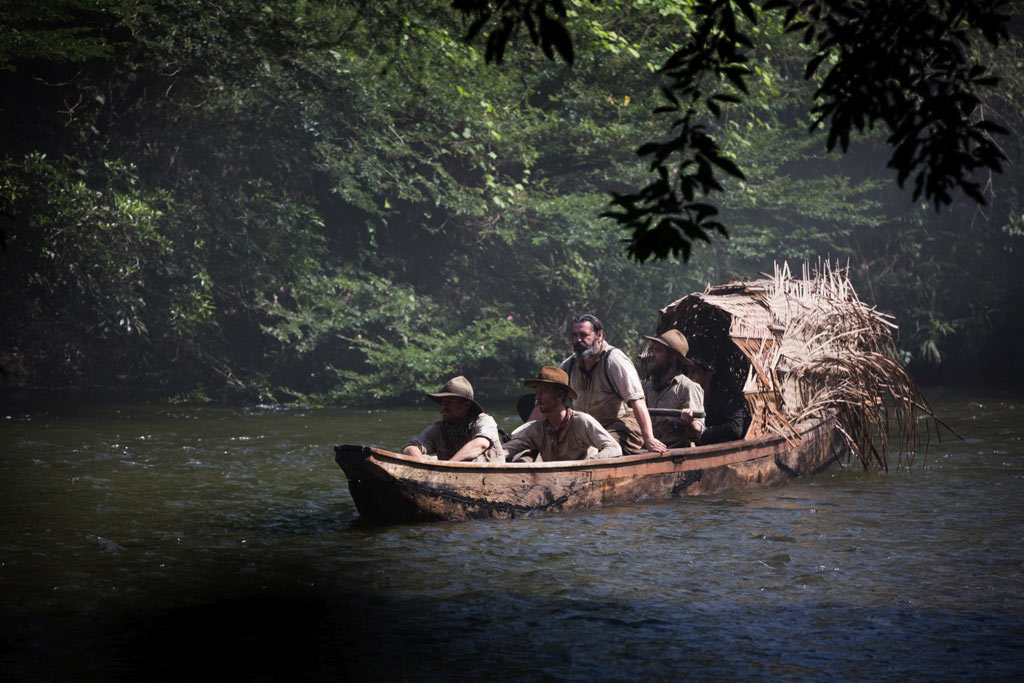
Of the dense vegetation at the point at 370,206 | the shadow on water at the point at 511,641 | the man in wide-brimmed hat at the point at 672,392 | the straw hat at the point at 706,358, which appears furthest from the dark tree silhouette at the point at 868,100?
the dense vegetation at the point at 370,206

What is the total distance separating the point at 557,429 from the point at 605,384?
82 centimetres

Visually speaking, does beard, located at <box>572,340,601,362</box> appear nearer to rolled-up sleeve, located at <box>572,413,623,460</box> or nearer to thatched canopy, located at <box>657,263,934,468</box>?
rolled-up sleeve, located at <box>572,413,623,460</box>

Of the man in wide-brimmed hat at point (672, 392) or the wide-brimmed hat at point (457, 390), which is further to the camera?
the man in wide-brimmed hat at point (672, 392)

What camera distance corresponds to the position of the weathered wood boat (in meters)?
8.03

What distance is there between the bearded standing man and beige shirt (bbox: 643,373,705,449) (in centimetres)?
54

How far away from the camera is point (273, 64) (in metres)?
17.6

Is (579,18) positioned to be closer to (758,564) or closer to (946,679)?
(758,564)

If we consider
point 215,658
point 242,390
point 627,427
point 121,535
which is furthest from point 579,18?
point 215,658

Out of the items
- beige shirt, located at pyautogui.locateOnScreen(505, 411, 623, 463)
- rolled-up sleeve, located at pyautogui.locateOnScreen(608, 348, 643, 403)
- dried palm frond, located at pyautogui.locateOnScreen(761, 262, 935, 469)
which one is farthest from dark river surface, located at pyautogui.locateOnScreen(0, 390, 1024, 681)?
rolled-up sleeve, located at pyautogui.locateOnScreen(608, 348, 643, 403)

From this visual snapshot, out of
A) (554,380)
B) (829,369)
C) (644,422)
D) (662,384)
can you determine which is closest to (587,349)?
(644,422)

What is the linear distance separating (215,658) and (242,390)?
14.1 m

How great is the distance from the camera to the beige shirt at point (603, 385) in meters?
9.17

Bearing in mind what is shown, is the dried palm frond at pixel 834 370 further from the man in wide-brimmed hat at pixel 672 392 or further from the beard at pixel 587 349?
the beard at pixel 587 349

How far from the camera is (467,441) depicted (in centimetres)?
859
